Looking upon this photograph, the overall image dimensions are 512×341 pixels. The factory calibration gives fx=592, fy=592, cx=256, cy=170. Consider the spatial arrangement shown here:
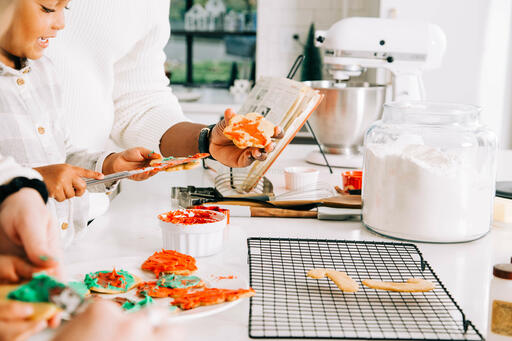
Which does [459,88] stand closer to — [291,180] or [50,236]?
[291,180]

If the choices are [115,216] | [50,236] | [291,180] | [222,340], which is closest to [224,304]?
[222,340]

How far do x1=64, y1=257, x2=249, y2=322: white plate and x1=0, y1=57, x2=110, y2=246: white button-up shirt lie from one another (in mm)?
196

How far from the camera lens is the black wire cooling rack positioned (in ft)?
2.68

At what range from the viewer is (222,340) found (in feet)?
2.66

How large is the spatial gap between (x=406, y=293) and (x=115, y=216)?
78 centimetres

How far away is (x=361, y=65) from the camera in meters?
2.10

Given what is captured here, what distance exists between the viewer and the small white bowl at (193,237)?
1144 millimetres

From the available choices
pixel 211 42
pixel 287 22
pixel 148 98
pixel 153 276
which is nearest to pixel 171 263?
pixel 153 276

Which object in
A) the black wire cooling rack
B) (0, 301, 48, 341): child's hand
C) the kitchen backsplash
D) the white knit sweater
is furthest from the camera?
the kitchen backsplash

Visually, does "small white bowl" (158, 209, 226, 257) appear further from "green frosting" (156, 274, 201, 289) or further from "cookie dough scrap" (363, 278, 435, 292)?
"cookie dough scrap" (363, 278, 435, 292)

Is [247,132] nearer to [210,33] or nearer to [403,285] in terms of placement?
[403,285]

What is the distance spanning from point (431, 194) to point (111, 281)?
2.20 ft

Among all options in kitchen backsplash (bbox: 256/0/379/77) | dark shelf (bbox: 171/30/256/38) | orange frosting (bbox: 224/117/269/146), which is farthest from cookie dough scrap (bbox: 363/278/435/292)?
dark shelf (bbox: 171/30/256/38)

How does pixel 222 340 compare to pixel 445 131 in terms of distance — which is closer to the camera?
pixel 222 340
